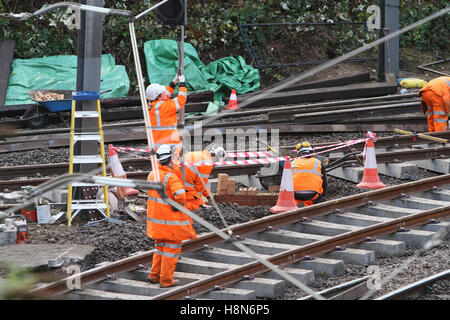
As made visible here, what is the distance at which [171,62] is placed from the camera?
64.4ft

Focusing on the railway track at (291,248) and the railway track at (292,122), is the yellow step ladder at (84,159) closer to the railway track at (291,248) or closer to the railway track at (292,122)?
the railway track at (291,248)

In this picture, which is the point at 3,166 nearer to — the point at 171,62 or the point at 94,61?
the point at 94,61

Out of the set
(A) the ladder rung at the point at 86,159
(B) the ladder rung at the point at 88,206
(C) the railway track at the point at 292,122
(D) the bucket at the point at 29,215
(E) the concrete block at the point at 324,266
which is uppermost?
(C) the railway track at the point at 292,122

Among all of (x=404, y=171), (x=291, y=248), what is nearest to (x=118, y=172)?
(x=291, y=248)

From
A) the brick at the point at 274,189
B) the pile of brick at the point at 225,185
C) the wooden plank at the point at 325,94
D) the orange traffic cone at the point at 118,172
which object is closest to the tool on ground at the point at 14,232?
the orange traffic cone at the point at 118,172

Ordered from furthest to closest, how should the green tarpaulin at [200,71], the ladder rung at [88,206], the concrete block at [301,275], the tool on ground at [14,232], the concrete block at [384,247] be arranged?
the green tarpaulin at [200,71] < the ladder rung at [88,206] < the tool on ground at [14,232] < the concrete block at [384,247] < the concrete block at [301,275]

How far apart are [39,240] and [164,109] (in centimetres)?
312

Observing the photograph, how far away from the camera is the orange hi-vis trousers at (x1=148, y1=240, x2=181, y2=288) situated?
7.81 metres

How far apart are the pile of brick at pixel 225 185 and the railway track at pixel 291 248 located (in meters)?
1.55

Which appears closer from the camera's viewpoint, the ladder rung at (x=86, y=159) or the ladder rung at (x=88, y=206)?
the ladder rung at (x=88, y=206)

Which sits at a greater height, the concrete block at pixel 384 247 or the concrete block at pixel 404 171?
the concrete block at pixel 404 171

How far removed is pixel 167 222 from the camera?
780 centimetres

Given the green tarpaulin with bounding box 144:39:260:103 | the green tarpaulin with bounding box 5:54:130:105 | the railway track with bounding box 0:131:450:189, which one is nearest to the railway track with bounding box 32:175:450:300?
the railway track with bounding box 0:131:450:189

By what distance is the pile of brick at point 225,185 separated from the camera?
10984mm
